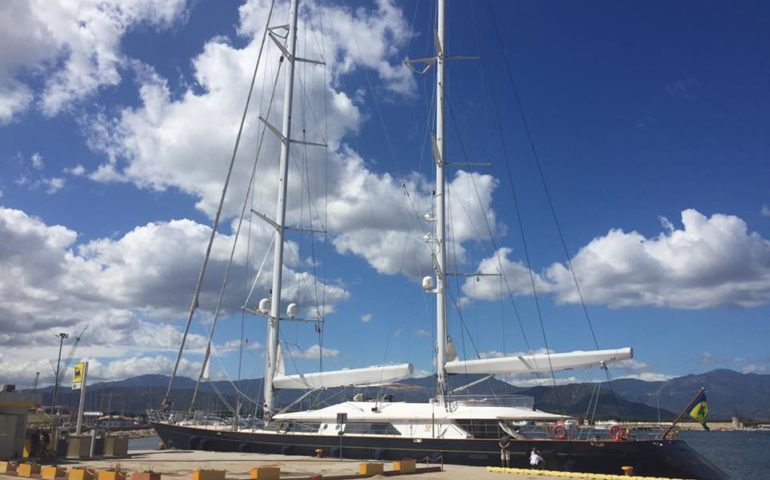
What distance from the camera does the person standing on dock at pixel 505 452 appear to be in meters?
27.6

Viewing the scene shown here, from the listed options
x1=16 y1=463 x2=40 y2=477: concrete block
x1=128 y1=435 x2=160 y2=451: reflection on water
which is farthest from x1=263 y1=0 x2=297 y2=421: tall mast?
x1=128 y1=435 x2=160 y2=451: reflection on water

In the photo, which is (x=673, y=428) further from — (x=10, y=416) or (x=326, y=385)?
(x=10, y=416)

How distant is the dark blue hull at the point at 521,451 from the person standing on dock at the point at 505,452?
222 mm

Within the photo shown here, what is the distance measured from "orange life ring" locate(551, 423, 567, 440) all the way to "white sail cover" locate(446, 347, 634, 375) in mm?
3644

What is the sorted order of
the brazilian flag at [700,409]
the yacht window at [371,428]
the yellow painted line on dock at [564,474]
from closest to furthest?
the yellow painted line on dock at [564,474] < the brazilian flag at [700,409] < the yacht window at [371,428]

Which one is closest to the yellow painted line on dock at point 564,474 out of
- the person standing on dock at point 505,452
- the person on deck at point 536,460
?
the person on deck at point 536,460

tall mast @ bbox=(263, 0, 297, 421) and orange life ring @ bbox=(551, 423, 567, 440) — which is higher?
tall mast @ bbox=(263, 0, 297, 421)

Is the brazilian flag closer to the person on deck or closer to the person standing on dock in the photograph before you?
the person on deck

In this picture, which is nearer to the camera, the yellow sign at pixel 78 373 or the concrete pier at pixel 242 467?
the concrete pier at pixel 242 467

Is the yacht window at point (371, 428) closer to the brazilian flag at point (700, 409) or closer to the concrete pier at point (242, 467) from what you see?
the concrete pier at point (242, 467)

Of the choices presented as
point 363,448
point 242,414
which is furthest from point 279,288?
point 363,448

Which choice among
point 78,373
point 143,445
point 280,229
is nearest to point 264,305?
point 280,229

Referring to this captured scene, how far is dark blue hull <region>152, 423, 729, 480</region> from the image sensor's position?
2636 cm

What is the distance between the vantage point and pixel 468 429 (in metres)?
29.7
